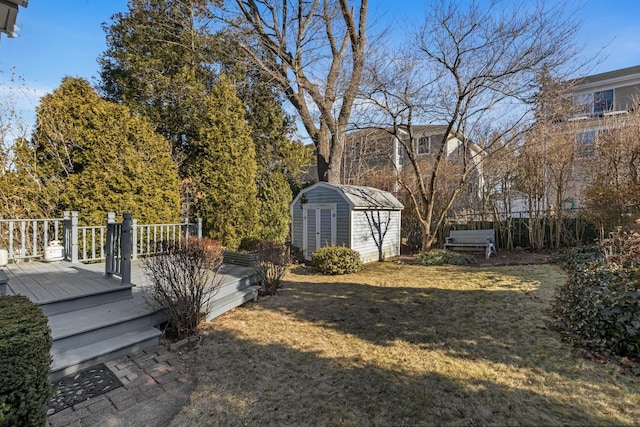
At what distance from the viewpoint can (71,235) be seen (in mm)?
6352

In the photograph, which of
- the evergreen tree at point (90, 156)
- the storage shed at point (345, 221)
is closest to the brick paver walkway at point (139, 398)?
the evergreen tree at point (90, 156)

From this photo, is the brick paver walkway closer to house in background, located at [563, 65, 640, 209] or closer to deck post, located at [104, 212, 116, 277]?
deck post, located at [104, 212, 116, 277]

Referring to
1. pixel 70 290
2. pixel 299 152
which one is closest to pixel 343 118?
pixel 299 152

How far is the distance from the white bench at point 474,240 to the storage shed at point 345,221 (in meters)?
2.07

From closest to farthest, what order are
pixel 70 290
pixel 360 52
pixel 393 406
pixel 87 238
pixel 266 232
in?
pixel 393 406 → pixel 70 290 → pixel 87 238 → pixel 266 232 → pixel 360 52

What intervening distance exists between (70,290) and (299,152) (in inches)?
344

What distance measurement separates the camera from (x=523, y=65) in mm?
8641

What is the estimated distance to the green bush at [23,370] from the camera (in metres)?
1.79

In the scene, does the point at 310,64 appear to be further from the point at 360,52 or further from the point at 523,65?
the point at 523,65

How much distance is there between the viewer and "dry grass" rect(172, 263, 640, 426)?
2.57m

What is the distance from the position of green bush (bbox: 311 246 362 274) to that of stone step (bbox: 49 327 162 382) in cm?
515

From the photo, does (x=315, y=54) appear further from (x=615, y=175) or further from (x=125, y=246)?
(x=615, y=175)

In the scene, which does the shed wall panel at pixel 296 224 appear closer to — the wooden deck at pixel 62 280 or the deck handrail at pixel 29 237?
the wooden deck at pixel 62 280

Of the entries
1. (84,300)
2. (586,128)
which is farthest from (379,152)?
(84,300)
